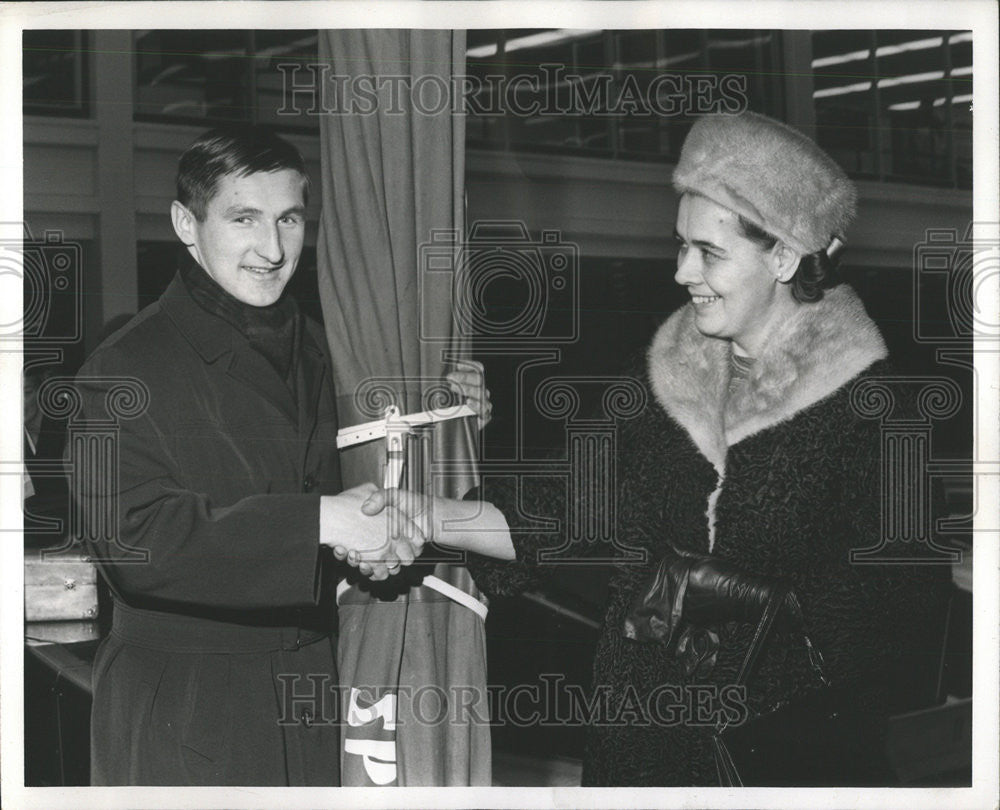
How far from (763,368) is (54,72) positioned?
84.8 inches

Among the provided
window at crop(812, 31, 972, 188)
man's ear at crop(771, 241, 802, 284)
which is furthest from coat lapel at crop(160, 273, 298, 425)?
window at crop(812, 31, 972, 188)

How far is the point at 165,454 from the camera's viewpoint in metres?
3.38

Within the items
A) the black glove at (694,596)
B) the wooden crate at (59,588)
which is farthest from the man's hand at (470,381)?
the wooden crate at (59,588)

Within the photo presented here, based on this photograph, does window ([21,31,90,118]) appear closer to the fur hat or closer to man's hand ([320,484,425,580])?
man's hand ([320,484,425,580])

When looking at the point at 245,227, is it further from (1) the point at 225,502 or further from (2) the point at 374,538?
(2) the point at 374,538

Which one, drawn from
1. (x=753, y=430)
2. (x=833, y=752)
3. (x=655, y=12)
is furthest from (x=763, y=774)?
(x=655, y=12)

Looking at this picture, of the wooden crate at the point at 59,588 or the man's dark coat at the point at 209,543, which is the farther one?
the wooden crate at the point at 59,588

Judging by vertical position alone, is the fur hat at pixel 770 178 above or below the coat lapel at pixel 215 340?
above

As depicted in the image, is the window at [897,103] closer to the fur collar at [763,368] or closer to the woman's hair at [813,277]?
the woman's hair at [813,277]

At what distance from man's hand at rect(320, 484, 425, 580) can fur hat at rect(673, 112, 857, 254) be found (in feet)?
3.97

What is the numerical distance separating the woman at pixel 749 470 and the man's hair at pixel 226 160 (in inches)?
37.9

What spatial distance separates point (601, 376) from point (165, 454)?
4.01 feet

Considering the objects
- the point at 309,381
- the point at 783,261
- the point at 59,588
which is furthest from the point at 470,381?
the point at 59,588

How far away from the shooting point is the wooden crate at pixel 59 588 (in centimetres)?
346
